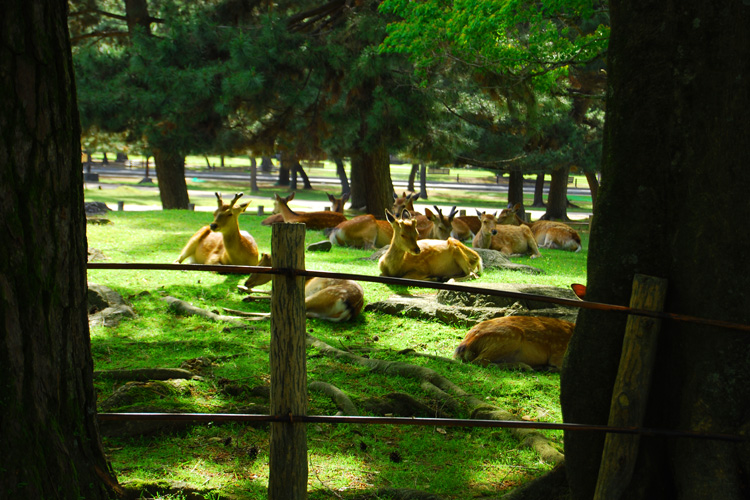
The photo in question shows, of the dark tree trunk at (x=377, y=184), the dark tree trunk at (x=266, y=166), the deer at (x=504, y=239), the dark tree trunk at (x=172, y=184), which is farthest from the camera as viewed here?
the dark tree trunk at (x=266, y=166)

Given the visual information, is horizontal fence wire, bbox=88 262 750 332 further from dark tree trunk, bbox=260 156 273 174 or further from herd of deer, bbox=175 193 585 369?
dark tree trunk, bbox=260 156 273 174

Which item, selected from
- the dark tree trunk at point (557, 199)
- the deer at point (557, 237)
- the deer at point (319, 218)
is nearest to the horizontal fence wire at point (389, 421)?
the deer at point (557, 237)

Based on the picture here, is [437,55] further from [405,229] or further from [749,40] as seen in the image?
[749,40]

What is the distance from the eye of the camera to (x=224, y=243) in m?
9.67

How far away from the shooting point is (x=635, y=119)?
11.1 feet

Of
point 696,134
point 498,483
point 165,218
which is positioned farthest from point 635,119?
point 165,218

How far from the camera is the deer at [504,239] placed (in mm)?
13445

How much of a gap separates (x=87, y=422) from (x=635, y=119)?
9.09 feet

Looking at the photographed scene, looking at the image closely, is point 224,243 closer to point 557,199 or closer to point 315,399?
point 315,399

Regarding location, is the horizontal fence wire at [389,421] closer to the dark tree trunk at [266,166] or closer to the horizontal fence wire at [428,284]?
the horizontal fence wire at [428,284]

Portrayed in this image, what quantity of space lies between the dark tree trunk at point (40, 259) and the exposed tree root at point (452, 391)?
2.78 m

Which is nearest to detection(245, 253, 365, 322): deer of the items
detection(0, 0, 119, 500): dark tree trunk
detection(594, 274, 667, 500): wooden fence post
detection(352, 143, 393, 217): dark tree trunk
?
detection(594, 274, 667, 500): wooden fence post

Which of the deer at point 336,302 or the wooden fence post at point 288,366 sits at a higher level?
the wooden fence post at point 288,366

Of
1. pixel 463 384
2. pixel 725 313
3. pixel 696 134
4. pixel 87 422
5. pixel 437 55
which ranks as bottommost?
pixel 463 384
